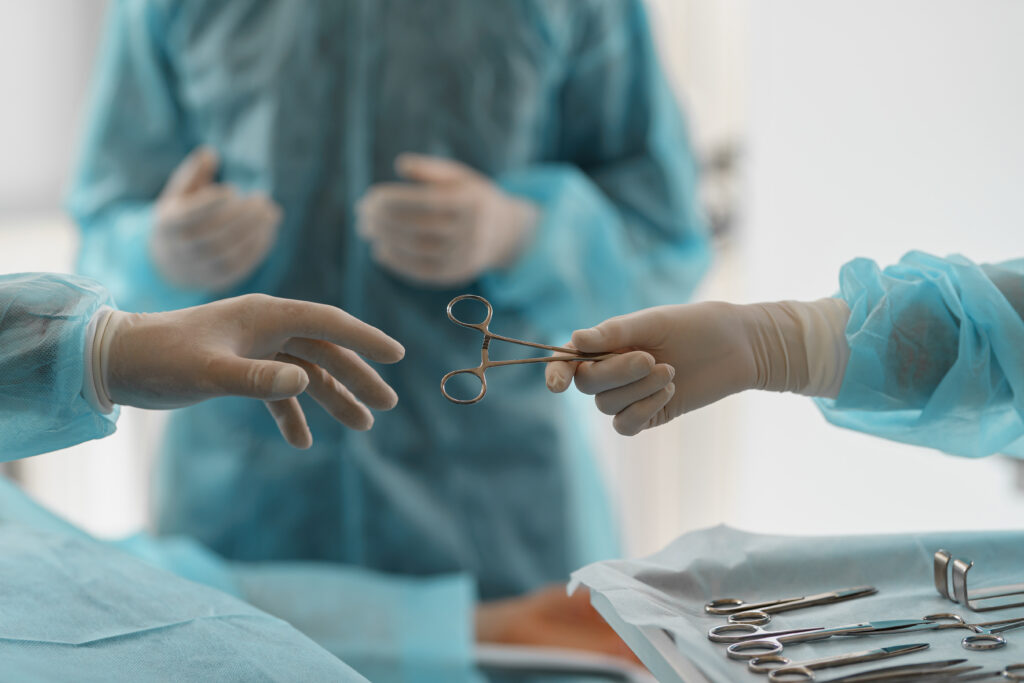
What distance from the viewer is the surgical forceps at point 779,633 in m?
0.60

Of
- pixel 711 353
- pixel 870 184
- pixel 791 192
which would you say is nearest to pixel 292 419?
pixel 711 353

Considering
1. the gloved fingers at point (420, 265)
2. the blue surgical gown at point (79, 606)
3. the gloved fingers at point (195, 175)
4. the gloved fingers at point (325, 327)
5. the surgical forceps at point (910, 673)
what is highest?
the gloved fingers at point (195, 175)

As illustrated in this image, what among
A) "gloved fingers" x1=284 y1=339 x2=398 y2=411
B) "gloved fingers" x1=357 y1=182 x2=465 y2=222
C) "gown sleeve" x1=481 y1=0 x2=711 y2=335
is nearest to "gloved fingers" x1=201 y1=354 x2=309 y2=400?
"gloved fingers" x1=284 y1=339 x2=398 y2=411

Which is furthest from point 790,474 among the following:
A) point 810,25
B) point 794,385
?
point 794,385

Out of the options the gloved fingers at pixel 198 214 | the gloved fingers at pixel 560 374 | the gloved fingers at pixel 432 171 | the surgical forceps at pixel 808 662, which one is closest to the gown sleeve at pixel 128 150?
the gloved fingers at pixel 198 214

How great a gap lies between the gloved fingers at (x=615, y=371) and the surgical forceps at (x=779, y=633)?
7.8 inches

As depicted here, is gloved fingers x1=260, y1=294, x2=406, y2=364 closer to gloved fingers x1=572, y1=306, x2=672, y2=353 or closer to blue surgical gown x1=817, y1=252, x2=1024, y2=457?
gloved fingers x1=572, y1=306, x2=672, y2=353

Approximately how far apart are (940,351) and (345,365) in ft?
1.65

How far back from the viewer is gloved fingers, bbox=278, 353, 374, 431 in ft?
2.46

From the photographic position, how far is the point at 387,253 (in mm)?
1243

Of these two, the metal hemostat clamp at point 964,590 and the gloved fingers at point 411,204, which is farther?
the gloved fingers at point 411,204

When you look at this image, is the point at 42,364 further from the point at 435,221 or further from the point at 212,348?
the point at 435,221

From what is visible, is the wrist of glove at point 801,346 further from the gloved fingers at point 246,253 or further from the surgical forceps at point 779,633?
the gloved fingers at point 246,253

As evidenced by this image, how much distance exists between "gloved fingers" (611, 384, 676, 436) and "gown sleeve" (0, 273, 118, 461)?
411 mm
